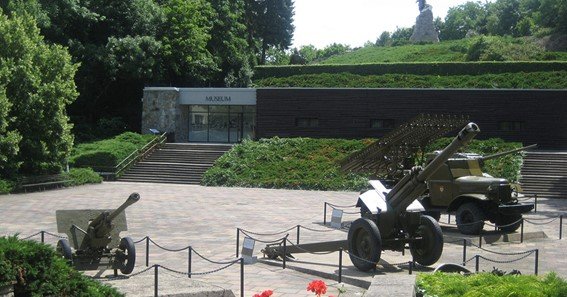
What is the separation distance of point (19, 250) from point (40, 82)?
24584 mm

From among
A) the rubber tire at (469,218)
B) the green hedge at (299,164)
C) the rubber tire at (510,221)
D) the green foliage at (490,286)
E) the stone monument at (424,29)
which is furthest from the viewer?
the stone monument at (424,29)

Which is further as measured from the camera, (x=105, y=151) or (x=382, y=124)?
(x=382, y=124)

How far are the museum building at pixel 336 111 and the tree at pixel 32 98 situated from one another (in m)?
12.2

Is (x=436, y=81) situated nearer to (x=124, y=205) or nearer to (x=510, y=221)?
(x=510, y=221)

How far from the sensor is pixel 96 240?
1255cm

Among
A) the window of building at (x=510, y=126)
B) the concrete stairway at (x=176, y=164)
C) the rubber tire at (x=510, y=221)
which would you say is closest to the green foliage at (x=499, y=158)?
the window of building at (x=510, y=126)

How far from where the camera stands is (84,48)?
4481 centimetres

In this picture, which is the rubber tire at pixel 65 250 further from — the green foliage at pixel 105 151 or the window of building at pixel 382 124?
the window of building at pixel 382 124

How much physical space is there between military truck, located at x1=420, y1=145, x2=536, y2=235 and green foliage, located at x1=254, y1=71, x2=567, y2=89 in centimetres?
2509

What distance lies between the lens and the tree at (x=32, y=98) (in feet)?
97.3

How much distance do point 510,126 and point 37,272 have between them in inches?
1328

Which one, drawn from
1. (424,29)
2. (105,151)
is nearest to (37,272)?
(105,151)

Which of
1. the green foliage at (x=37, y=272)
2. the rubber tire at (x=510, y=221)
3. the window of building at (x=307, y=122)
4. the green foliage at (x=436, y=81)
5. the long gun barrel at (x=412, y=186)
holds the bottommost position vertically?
the rubber tire at (x=510, y=221)

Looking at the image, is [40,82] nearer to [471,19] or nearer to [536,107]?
[536,107]
